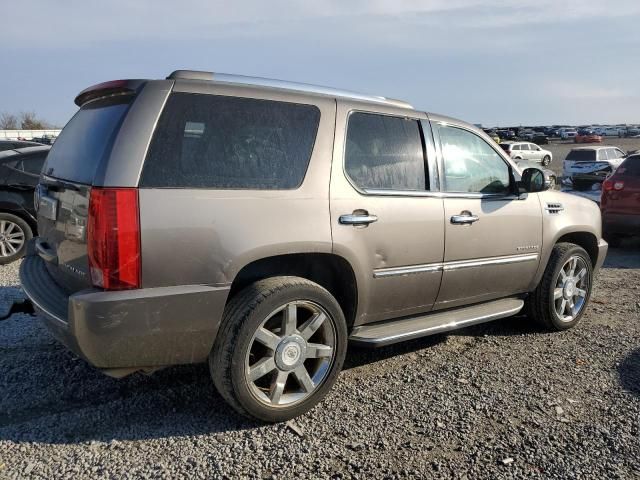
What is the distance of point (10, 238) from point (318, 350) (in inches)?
215

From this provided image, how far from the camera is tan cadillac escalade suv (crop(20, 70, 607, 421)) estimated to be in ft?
8.89

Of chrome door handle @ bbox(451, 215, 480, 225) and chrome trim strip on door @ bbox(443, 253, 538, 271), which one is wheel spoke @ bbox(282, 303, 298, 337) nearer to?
chrome trim strip on door @ bbox(443, 253, 538, 271)

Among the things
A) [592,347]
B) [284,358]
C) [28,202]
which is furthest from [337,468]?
[28,202]

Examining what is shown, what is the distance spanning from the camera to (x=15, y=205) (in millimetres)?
7055

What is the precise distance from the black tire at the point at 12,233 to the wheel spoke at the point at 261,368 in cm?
518

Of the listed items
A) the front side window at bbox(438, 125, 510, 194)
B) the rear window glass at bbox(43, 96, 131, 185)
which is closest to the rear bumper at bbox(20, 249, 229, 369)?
the rear window glass at bbox(43, 96, 131, 185)

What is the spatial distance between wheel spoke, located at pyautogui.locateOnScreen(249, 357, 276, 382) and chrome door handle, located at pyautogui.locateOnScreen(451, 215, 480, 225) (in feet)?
5.31

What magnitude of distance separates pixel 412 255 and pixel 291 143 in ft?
3.57

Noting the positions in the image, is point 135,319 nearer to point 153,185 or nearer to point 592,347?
point 153,185

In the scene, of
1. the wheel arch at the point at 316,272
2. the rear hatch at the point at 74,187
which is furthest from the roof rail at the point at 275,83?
the wheel arch at the point at 316,272

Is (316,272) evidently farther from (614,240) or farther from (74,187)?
(614,240)

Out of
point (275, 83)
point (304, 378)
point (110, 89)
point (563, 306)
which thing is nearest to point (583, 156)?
point (563, 306)

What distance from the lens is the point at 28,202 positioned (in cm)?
712

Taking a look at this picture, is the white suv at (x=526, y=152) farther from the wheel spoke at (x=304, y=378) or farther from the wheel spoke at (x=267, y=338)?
the wheel spoke at (x=267, y=338)
